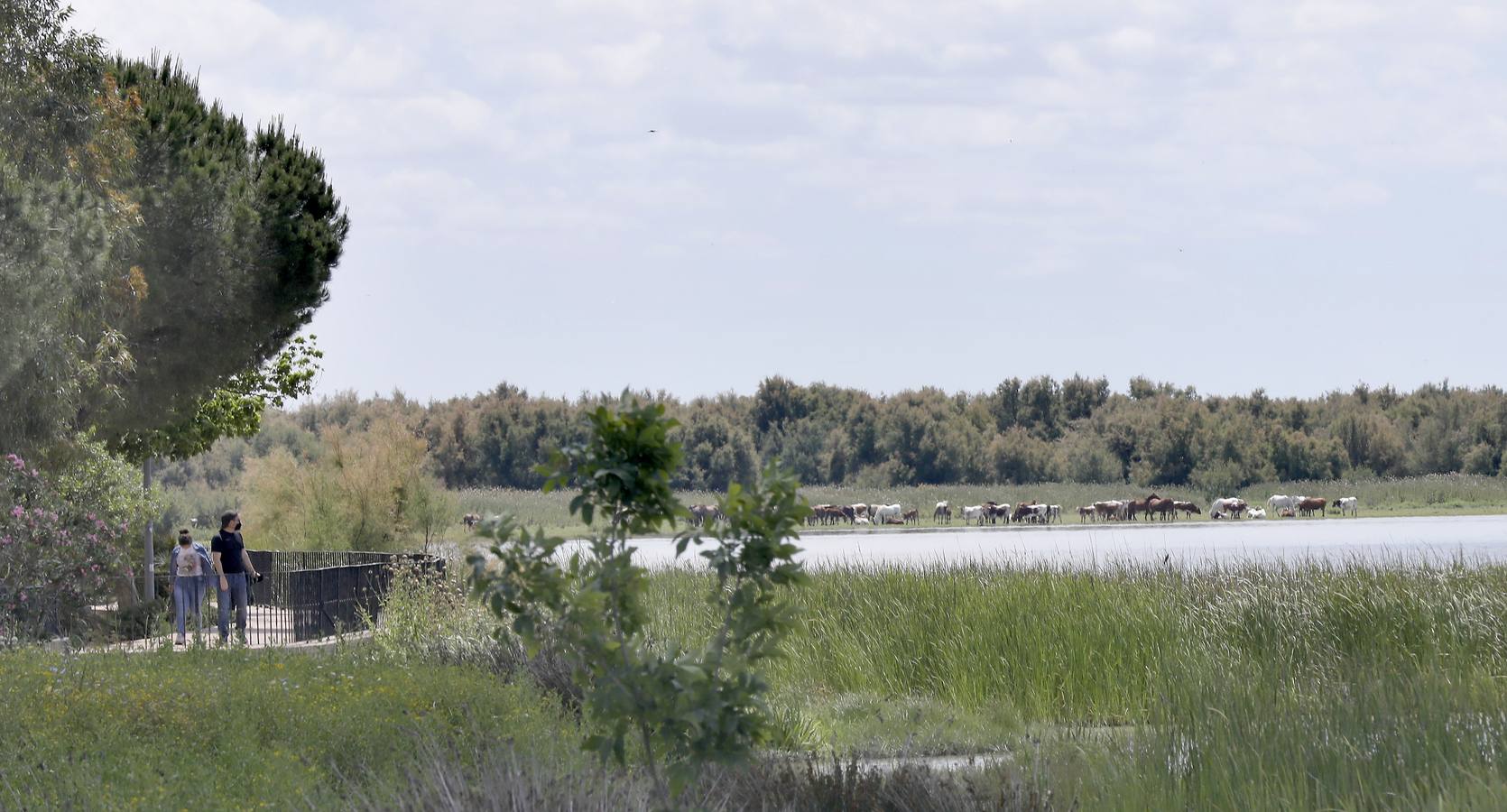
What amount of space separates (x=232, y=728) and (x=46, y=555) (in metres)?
10.8

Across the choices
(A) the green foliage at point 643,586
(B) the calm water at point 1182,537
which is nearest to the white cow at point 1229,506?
(B) the calm water at point 1182,537

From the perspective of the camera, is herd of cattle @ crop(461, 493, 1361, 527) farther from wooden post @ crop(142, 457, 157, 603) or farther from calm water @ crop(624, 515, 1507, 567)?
wooden post @ crop(142, 457, 157, 603)

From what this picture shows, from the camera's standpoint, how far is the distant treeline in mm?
70000

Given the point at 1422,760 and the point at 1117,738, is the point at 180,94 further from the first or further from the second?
the point at 1422,760

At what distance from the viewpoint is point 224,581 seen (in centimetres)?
1608

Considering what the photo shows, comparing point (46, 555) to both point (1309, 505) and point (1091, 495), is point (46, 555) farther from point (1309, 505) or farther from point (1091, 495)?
point (1091, 495)

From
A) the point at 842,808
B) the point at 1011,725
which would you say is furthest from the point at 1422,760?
the point at 1011,725

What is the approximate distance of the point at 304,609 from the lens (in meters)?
16.8

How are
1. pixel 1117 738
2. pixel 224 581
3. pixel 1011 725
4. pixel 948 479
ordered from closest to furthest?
1. pixel 1117 738
2. pixel 1011 725
3. pixel 224 581
4. pixel 948 479

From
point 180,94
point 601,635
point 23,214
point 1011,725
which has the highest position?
point 180,94

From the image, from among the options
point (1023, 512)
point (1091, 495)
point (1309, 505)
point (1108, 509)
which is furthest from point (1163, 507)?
point (1091, 495)

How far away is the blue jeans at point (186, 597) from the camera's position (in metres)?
16.2

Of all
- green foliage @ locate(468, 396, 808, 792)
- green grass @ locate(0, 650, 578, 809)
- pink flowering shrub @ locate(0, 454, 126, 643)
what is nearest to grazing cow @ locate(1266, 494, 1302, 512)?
pink flowering shrub @ locate(0, 454, 126, 643)

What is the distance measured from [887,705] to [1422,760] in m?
5.71
